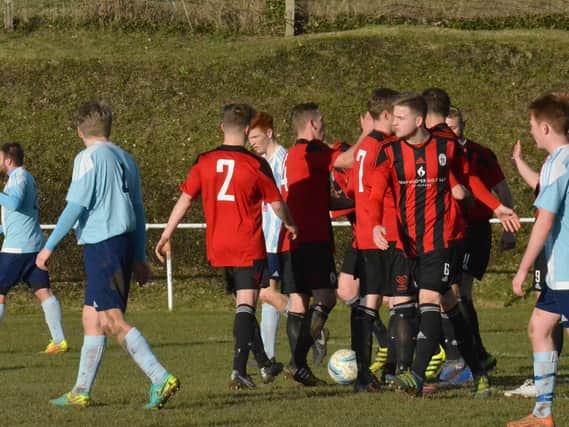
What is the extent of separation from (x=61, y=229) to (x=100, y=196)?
0.37m

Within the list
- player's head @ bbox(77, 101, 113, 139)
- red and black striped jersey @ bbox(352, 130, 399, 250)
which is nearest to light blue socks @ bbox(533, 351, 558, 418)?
red and black striped jersey @ bbox(352, 130, 399, 250)

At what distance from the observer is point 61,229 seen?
28.0ft

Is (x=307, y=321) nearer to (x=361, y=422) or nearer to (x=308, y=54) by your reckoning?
(x=361, y=422)

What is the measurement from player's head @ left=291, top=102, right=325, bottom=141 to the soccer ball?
193cm

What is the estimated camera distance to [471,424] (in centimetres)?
794

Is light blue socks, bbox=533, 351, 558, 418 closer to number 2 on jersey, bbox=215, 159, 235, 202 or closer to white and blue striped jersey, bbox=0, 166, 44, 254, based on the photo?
number 2 on jersey, bbox=215, 159, 235, 202

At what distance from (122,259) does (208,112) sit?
59.2 feet

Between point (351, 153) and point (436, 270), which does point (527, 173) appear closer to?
point (436, 270)

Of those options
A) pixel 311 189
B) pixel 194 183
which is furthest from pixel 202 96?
pixel 194 183

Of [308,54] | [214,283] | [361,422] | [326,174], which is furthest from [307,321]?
[308,54]

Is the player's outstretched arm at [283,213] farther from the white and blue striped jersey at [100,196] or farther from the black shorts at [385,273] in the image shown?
the white and blue striped jersey at [100,196]

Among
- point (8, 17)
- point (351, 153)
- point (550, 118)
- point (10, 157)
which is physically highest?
point (8, 17)

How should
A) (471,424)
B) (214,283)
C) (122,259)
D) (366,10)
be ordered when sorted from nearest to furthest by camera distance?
1. (471,424)
2. (122,259)
3. (214,283)
4. (366,10)

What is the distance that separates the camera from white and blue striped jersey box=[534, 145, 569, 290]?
741cm
